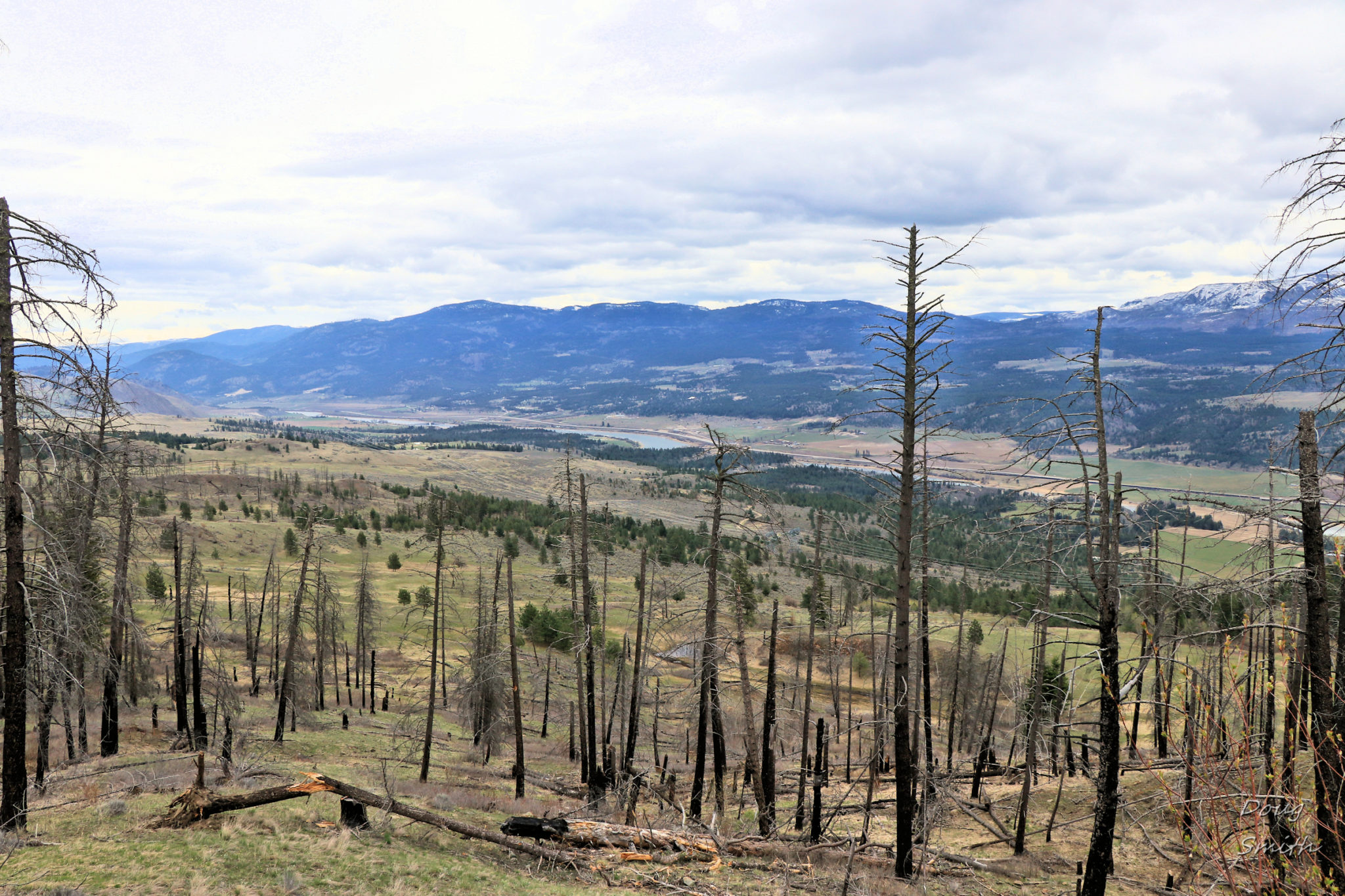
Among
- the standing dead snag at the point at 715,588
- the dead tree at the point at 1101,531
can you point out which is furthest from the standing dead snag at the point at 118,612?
the dead tree at the point at 1101,531

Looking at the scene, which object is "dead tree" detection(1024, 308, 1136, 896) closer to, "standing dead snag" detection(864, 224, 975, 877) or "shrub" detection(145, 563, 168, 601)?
"standing dead snag" detection(864, 224, 975, 877)

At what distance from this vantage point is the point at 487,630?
32.6 m

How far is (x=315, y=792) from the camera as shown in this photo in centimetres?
1518

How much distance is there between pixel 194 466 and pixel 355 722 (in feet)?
370

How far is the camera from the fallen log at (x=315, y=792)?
14.1 m

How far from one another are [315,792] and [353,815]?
42.4 inches

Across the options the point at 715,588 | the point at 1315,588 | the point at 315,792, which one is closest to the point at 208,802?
the point at 315,792

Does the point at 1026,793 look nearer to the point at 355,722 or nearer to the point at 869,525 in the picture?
the point at 355,722

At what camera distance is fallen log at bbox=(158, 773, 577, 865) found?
14.1 meters

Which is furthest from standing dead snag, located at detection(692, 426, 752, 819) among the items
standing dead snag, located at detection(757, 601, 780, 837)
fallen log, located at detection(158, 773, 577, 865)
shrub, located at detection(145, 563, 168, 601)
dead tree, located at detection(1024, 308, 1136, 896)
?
shrub, located at detection(145, 563, 168, 601)

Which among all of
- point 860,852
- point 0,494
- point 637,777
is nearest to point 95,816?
point 0,494

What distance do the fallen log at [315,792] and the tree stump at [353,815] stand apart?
0.53 feet

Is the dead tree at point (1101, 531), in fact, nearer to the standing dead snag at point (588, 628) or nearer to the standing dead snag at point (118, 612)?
the standing dead snag at point (588, 628)

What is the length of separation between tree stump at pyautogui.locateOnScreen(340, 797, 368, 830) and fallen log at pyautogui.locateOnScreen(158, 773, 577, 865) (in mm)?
161
